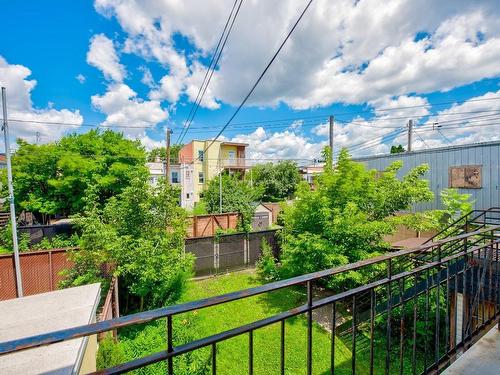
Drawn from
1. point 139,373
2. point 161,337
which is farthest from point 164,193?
point 139,373

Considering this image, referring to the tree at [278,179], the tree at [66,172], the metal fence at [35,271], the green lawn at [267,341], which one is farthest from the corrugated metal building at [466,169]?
the tree at [278,179]

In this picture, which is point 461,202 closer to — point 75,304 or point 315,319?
point 315,319

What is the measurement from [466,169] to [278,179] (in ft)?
57.8

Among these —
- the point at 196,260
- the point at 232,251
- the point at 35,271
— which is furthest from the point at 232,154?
the point at 35,271

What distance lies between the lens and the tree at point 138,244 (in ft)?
19.0

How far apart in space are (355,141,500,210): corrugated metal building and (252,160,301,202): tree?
49.4 ft

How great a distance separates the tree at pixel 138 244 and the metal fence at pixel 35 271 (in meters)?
1.07

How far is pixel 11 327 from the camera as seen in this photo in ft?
9.48

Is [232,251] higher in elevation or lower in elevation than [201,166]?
lower

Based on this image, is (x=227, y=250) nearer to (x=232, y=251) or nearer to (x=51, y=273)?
(x=232, y=251)

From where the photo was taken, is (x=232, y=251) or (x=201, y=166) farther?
(x=201, y=166)

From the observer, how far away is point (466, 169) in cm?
987

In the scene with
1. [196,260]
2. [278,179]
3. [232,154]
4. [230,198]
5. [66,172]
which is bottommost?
[196,260]

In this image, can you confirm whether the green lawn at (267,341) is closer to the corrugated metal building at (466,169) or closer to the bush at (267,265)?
the bush at (267,265)
